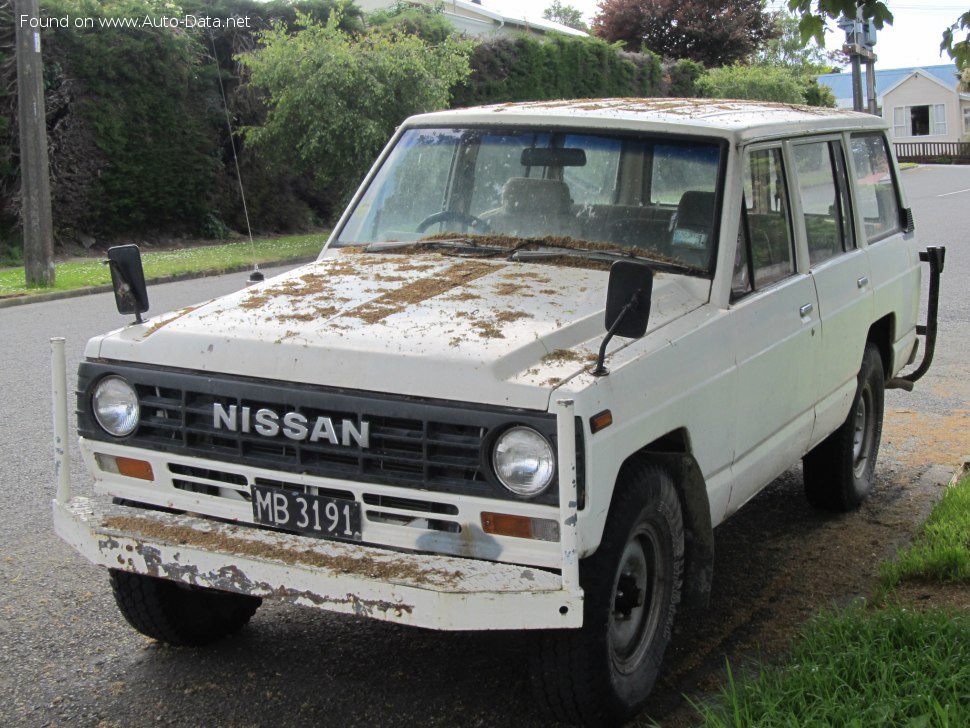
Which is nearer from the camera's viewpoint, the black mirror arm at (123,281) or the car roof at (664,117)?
the black mirror arm at (123,281)

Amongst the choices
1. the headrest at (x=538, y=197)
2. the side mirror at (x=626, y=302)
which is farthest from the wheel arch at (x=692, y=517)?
the headrest at (x=538, y=197)

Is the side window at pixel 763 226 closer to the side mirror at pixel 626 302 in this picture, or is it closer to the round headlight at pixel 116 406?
the side mirror at pixel 626 302

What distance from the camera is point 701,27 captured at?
52.7 metres

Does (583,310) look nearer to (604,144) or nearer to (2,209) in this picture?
(604,144)

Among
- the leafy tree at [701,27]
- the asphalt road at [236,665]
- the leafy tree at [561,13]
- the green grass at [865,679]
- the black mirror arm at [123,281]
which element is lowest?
the asphalt road at [236,665]

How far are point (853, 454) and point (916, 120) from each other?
81.2m

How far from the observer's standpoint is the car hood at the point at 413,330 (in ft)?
11.2

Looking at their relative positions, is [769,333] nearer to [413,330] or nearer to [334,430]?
[413,330]

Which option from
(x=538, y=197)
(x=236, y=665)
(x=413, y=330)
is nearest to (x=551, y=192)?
(x=538, y=197)

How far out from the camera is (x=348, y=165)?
21.9m

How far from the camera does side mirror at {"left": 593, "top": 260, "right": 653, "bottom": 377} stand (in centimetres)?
342

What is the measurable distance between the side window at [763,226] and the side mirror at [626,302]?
3.62 feet

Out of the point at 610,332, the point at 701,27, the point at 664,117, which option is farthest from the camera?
the point at 701,27

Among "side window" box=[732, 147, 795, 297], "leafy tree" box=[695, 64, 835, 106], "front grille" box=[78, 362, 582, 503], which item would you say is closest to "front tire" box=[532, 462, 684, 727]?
"front grille" box=[78, 362, 582, 503]
